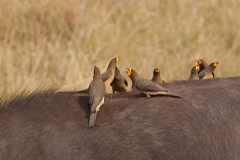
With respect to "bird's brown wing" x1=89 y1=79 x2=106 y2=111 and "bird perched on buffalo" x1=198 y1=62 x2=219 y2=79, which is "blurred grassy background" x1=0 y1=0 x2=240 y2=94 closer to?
"bird perched on buffalo" x1=198 y1=62 x2=219 y2=79

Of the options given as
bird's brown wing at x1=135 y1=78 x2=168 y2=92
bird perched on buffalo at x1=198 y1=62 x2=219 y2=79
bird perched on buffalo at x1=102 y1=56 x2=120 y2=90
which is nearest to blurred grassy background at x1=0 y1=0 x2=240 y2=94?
bird perched on buffalo at x1=198 y1=62 x2=219 y2=79

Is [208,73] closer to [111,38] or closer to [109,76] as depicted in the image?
[109,76]

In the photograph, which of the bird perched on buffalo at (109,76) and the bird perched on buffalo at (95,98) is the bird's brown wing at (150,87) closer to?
the bird perched on buffalo at (95,98)

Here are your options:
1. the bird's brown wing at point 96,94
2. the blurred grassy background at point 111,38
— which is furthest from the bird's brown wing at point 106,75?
the blurred grassy background at point 111,38

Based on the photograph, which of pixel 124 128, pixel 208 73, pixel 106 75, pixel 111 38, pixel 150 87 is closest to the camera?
pixel 124 128

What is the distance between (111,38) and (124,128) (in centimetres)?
555

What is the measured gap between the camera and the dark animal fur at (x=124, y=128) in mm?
3521

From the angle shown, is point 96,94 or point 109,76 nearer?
point 96,94

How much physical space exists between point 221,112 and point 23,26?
562cm

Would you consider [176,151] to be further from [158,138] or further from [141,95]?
[141,95]

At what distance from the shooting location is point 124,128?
3.60m

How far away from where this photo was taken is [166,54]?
913cm

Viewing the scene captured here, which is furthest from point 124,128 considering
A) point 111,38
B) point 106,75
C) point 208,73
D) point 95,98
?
point 111,38

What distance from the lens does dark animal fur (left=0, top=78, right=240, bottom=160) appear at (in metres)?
3.52
